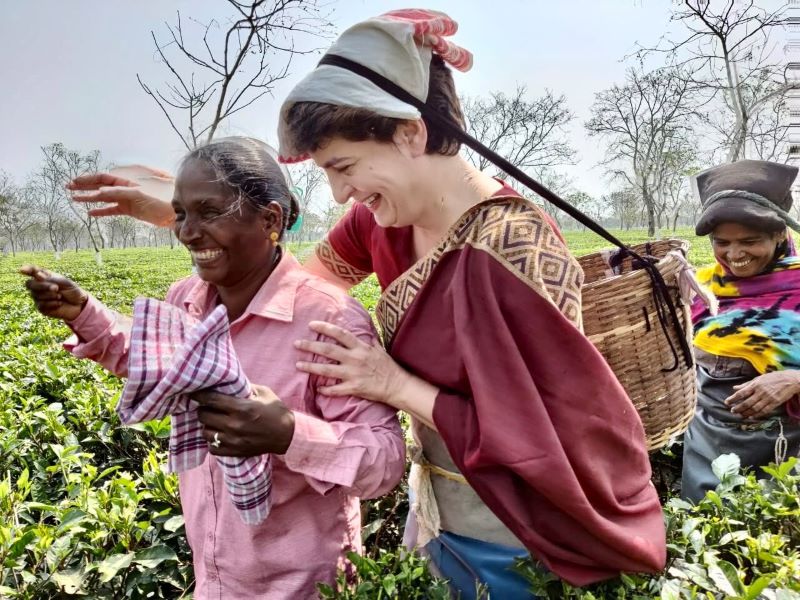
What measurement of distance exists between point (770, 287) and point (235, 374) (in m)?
2.50

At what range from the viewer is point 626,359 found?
1406 mm

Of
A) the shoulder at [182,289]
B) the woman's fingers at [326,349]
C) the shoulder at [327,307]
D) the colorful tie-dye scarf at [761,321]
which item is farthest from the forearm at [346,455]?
the colorful tie-dye scarf at [761,321]

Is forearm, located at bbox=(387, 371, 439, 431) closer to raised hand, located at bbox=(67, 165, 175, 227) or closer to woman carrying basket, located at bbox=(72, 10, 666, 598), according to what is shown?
woman carrying basket, located at bbox=(72, 10, 666, 598)

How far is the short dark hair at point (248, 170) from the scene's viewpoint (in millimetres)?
1365

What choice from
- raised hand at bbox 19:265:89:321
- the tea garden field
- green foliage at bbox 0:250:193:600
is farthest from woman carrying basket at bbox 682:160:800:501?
raised hand at bbox 19:265:89:321

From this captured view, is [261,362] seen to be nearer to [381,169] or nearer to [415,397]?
[415,397]

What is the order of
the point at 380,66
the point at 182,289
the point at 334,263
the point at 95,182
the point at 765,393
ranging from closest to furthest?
1. the point at 380,66
2. the point at 182,289
3. the point at 95,182
4. the point at 334,263
5. the point at 765,393

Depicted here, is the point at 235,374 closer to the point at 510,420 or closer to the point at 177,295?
the point at 510,420

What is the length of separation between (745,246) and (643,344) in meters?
1.52

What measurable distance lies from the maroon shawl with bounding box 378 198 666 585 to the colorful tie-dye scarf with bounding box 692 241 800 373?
1.63 m

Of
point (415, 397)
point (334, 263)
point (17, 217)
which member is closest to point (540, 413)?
point (415, 397)

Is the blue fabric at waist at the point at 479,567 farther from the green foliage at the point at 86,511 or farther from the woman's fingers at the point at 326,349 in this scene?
the green foliage at the point at 86,511

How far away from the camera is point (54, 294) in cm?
135

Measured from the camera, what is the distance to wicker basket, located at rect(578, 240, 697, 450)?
4.50 ft
